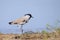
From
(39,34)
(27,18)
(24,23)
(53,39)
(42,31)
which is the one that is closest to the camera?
(53,39)

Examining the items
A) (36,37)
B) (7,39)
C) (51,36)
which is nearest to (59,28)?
(51,36)

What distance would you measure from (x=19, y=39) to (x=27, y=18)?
2.91 meters

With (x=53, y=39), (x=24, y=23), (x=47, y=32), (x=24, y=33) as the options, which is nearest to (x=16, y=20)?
(x=24, y=23)

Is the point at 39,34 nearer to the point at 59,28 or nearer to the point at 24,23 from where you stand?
the point at 59,28

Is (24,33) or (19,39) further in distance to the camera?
(24,33)

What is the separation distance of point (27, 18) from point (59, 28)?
299 centimetres

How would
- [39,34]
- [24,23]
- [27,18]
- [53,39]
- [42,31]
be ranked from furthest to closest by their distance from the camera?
1. [27,18]
2. [24,23]
3. [39,34]
4. [42,31]
5. [53,39]

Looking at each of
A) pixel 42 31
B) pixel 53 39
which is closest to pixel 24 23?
pixel 42 31

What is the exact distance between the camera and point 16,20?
939 cm

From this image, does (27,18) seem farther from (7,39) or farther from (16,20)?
(7,39)

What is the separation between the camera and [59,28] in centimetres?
711

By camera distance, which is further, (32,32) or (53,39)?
(32,32)

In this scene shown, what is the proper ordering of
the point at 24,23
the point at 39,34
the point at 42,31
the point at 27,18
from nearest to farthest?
the point at 42,31, the point at 39,34, the point at 24,23, the point at 27,18

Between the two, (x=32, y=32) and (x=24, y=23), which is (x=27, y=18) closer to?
(x=24, y=23)
